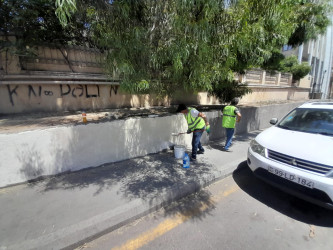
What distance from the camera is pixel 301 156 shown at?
2537 mm

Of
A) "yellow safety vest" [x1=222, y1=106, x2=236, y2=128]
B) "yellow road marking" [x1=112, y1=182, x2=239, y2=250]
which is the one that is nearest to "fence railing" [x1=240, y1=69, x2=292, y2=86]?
"yellow safety vest" [x1=222, y1=106, x2=236, y2=128]

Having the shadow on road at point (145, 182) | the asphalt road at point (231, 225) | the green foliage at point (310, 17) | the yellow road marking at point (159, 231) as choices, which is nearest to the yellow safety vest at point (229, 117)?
the shadow on road at point (145, 182)

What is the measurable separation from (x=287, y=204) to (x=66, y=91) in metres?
7.56

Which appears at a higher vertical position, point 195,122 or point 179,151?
point 195,122

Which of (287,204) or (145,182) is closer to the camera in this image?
(287,204)

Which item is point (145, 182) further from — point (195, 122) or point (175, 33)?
point (175, 33)

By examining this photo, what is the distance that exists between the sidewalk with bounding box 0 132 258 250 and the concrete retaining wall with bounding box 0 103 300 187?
191mm

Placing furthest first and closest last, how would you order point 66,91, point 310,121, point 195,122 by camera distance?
point 66,91 → point 195,122 → point 310,121

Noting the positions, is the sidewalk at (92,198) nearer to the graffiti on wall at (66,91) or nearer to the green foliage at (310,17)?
the graffiti on wall at (66,91)

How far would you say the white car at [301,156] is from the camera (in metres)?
2.32

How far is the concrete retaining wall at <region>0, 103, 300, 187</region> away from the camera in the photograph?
113 inches

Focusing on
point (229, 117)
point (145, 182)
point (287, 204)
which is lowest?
point (287, 204)

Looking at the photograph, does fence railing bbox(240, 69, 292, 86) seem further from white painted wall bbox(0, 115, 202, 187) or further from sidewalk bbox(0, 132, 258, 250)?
sidewalk bbox(0, 132, 258, 250)

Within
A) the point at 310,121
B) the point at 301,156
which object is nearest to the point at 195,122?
the point at 301,156
